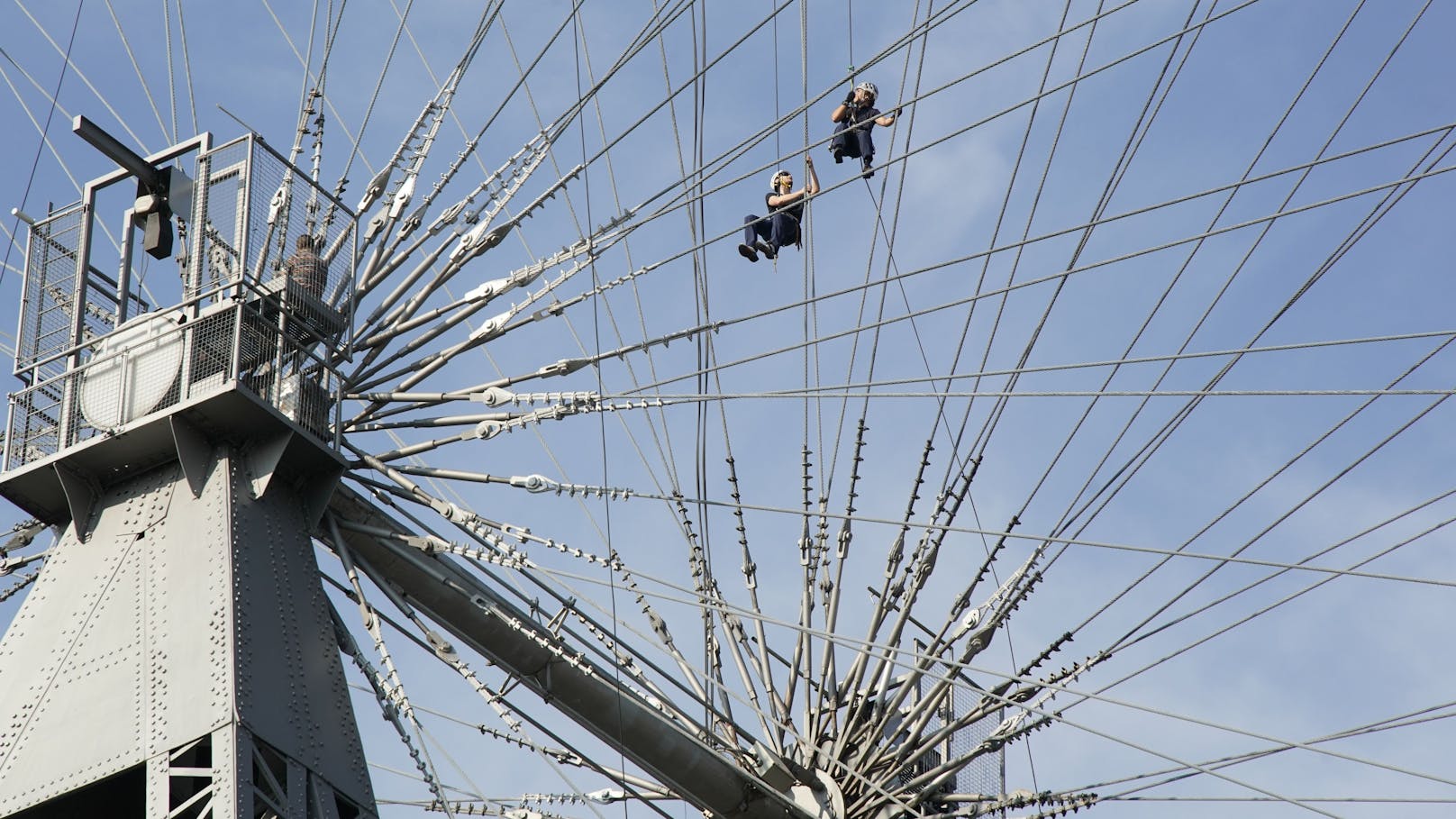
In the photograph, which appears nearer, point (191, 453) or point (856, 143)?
point (191, 453)

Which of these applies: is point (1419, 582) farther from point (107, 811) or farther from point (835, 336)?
point (107, 811)

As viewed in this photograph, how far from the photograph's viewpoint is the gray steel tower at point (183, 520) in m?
14.7

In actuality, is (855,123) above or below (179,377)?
above

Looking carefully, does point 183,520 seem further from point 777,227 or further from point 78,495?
point 777,227

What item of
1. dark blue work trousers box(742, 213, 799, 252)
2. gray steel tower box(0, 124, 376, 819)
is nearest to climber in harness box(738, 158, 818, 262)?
dark blue work trousers box(742, 213, 799, 252)

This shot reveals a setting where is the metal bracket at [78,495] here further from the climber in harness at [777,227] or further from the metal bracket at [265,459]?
the climber in harness at [777,227]

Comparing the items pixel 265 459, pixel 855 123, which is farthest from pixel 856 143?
pixel 265 459

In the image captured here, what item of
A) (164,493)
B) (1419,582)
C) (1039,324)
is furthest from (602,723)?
(1419,582)

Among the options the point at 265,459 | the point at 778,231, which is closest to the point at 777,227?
the point at 778,231

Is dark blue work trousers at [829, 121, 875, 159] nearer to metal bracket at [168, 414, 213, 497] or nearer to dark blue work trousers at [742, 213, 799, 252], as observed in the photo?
dark blue work trousers at [742, 213, 799, 252]

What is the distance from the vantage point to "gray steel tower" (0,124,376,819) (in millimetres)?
14680

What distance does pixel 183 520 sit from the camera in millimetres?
15891

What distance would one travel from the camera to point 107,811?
50.2ft

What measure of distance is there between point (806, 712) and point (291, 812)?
7.30 metres
